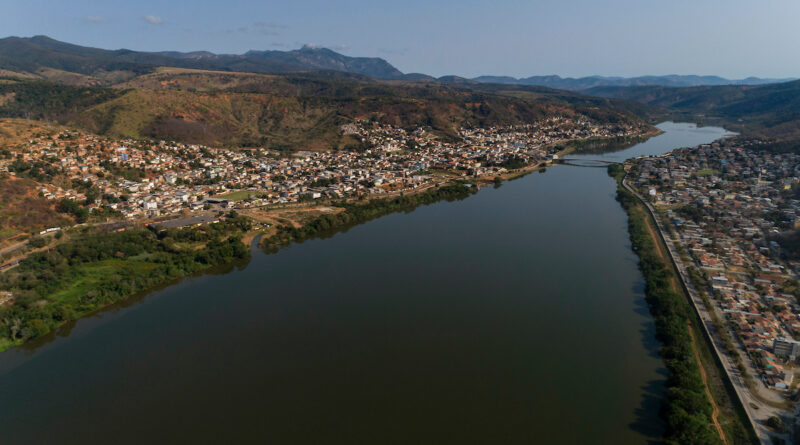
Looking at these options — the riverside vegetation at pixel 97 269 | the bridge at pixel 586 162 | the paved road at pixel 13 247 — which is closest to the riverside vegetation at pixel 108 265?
the riverside vegetation at pixel 97 269

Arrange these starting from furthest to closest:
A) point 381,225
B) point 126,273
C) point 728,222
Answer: point 381,225 → point 728,222 → point 126,273

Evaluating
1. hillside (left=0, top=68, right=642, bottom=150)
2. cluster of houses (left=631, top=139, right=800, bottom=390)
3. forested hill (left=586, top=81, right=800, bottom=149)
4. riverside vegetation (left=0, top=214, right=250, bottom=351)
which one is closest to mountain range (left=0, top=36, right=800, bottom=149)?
hillside (left=0, top=68, right=642, bottom=150)

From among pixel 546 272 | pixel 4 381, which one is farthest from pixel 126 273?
pixel 546 272

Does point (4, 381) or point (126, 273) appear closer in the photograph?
point (4, 381)

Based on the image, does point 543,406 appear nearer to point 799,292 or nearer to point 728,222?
point 799,292

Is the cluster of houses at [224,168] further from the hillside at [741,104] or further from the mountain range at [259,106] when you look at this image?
the hillside at [741,104]

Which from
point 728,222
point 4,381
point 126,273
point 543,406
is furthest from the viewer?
point 728,222
